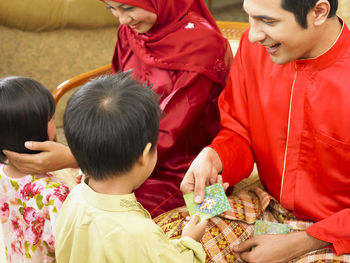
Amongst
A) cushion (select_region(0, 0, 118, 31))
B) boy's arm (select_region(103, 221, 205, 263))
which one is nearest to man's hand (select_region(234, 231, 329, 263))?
boy's arm (select_region(103, 221, 205, 263))

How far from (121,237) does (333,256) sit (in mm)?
718

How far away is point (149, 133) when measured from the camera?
1.20m

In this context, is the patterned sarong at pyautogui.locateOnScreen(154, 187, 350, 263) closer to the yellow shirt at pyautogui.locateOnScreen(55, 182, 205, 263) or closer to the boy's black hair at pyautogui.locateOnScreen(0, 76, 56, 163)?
the yellow shirt at pyautogui.locateOnScreen(55, 182, 205, 263)

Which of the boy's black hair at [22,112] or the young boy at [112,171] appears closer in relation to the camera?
the young boy at [112,171]

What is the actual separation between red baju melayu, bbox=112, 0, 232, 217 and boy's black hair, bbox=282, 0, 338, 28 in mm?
552

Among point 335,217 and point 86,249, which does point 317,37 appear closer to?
point 335,217

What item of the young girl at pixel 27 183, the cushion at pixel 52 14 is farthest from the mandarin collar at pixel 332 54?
the cushion at pixel 52 14

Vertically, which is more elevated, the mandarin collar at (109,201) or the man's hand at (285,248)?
the mandarin collar at (109,201)

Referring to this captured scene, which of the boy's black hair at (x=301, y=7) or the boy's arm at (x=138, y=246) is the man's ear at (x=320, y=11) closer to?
the boy's black hair at (x=301, y=7)

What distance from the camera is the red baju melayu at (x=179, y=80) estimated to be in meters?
1.82

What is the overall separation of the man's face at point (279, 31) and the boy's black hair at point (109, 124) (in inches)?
18.2

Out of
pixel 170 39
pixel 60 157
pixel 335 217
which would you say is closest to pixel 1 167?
pixel 60 157

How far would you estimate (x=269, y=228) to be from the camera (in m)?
1.58

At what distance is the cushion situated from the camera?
9.86 ft
